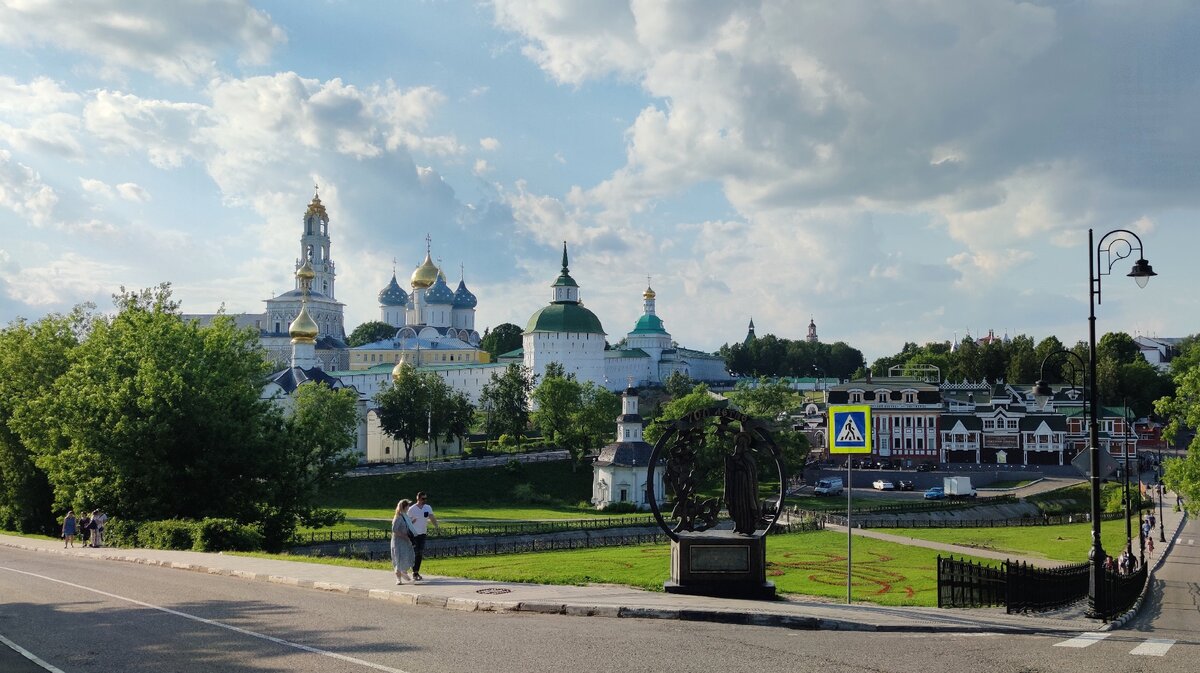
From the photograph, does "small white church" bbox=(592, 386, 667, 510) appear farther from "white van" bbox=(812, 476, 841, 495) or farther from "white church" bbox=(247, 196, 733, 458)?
"white church" bbox=(247, 196, 733, 458)

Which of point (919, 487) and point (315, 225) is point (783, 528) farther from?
point (315, 225)

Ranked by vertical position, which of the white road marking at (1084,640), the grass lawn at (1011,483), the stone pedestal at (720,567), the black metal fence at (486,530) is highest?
the stone pedestal at (720,567)

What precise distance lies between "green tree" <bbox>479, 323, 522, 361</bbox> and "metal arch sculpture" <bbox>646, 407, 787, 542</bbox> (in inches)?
5185

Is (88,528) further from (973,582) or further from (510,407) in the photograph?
(510,407)

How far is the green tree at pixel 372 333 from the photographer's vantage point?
149625 mm

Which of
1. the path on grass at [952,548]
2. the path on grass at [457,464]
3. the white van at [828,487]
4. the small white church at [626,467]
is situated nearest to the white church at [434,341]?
the path on grass at [457,464]

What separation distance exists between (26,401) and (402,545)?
2755cm

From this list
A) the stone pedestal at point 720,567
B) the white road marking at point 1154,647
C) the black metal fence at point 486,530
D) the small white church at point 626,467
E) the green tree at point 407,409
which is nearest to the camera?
the white road marking at point 1154,647

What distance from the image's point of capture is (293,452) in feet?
106

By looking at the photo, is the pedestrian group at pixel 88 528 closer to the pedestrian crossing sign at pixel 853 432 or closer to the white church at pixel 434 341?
the pedestrian crossing sign at pixel 853 432

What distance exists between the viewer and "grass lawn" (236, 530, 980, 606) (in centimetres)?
2172

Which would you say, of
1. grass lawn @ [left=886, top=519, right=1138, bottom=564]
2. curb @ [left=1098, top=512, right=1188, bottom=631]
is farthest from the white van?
curb @ [left=1098, top=512, right=1188, bottom=631]

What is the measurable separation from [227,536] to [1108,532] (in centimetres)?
4293

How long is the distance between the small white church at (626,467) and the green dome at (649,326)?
7415 centimetres
